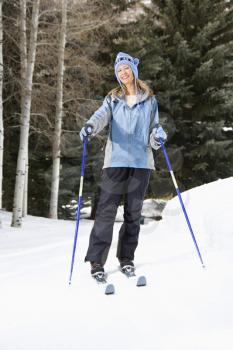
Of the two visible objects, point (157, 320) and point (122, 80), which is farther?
point (122, 80)

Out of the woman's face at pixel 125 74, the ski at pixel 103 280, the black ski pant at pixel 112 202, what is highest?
the woman's face at pixel 125 74

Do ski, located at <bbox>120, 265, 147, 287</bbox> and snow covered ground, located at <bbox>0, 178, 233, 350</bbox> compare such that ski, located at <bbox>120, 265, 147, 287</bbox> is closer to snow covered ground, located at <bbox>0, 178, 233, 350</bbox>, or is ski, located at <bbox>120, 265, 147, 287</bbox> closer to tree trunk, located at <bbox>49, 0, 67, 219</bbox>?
snow covered ground, located at <bbox>0, 178, 233, 350</bbox>

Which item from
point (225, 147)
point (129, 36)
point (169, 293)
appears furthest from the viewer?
point (225, 147)

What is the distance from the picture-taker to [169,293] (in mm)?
3316

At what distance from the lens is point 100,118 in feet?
12.7

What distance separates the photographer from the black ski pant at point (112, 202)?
390 centimetres

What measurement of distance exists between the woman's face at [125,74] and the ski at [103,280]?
5.77 ft

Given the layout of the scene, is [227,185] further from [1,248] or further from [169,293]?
[1,248]

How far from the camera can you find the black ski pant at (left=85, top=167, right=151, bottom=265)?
12.8 ft

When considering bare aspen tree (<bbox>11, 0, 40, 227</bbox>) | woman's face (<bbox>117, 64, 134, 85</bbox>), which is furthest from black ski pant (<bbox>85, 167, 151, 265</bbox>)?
bare aspen tree (<bbox>11, 0, 40, 227</bbox>)

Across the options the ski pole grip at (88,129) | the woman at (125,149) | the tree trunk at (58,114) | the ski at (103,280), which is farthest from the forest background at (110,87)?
the ski at (103,280)

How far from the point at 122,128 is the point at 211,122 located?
12.6 metres

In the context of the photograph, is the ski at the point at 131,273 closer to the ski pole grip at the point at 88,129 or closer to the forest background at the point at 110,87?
the ski pole grip at the point at 88,129

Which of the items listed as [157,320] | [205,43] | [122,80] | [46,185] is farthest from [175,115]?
[157,320]
